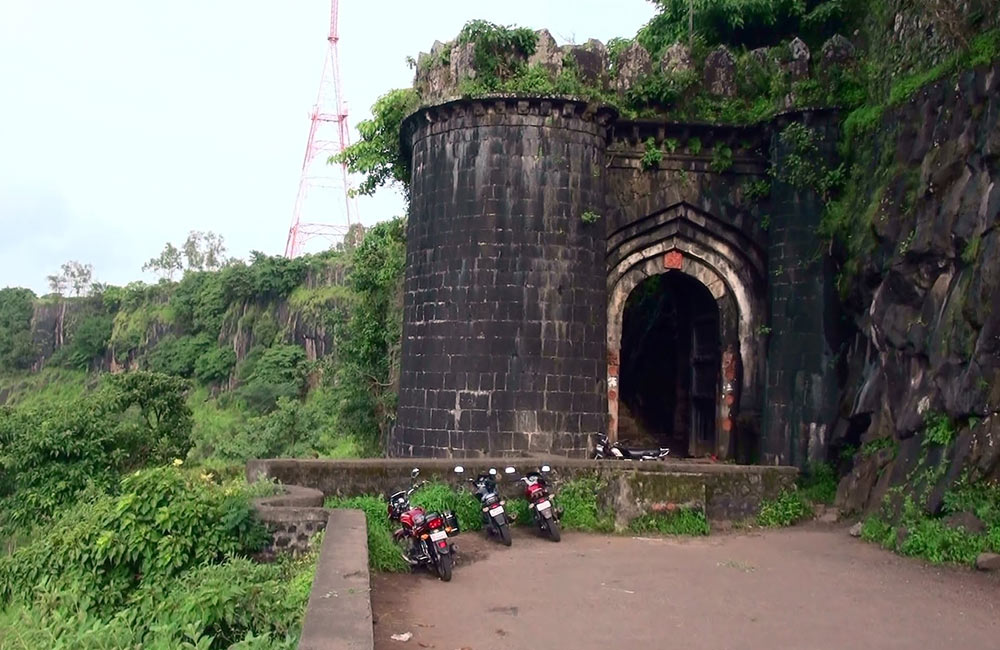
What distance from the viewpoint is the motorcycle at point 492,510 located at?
748cm

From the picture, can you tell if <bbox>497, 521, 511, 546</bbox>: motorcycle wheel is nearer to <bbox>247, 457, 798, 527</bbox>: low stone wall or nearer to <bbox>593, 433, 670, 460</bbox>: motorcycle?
<bbox>247, 457, 798, 527</bbox>: low stone wall

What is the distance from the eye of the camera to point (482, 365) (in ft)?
36.0

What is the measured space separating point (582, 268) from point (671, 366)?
20.0ft

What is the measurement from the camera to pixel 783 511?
28.5 ft

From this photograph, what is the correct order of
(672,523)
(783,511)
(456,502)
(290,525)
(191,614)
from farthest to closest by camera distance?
(783,511), (672,523), (456,502), (290,525), (191,614)

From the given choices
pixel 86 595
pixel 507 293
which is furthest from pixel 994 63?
pixel 86 595

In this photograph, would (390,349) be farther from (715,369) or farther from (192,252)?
(192,252)

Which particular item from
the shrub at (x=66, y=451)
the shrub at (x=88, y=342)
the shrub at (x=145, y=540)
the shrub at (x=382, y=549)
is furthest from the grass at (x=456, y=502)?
the shrub at (x=88, y=342)

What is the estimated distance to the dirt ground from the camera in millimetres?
4781

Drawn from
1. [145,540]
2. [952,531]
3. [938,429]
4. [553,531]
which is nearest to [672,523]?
[553,531]

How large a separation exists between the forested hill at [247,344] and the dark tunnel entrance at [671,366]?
449cm

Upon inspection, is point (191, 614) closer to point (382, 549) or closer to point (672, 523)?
point (382, 549)

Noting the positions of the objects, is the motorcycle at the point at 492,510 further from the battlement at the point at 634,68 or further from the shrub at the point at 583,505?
the battlement at the point at 634,68

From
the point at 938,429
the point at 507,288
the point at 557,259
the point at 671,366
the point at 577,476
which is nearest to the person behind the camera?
the point at 938,429
